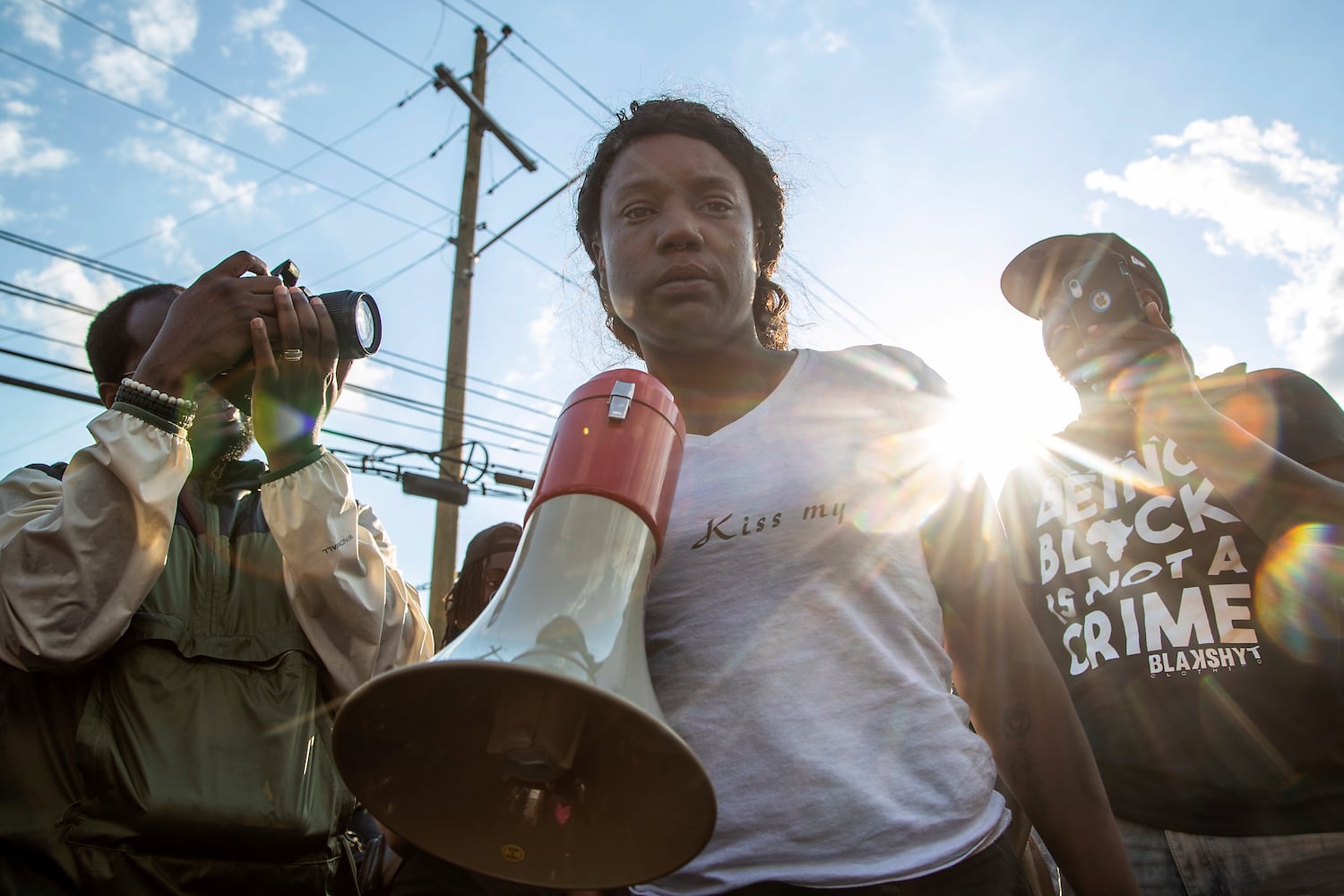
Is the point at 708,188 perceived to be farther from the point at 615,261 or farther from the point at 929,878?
the point at 929,878

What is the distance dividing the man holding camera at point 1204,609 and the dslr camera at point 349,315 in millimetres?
1581

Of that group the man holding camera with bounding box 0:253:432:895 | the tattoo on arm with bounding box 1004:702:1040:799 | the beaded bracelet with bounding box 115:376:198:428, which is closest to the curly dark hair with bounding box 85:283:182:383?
the man holding camera with bounding box 0:253:432:895

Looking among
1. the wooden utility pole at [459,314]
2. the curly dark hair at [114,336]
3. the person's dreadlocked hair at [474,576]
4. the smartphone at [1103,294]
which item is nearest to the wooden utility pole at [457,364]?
the wooden utility pole at [459,314]

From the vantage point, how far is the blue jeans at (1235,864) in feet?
5.76

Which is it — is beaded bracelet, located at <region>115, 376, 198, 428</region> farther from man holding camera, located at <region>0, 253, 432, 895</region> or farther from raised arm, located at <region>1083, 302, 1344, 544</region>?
raised arm, located at <region>1083, 302, 1344, 544</region>

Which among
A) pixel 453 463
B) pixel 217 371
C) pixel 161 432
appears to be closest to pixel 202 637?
pixel 161 432

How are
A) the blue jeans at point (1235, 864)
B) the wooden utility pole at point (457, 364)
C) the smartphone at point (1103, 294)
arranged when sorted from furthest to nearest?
1. the wooden utility pole at point (457, 364)
2. the smartphone at point (1103, 294)
3. the blue jeans at point (1235, 864)

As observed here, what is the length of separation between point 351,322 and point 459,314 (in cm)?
899

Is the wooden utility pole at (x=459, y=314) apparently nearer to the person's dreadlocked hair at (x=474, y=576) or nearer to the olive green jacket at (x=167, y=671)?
the person's dreadlocked hair at (x=474, y=576)

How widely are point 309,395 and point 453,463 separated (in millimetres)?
8851

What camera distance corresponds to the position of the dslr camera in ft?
6.31

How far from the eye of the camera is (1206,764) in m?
1.92

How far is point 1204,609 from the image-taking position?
6.75 feet

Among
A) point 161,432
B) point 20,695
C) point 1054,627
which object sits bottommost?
point 20,695
